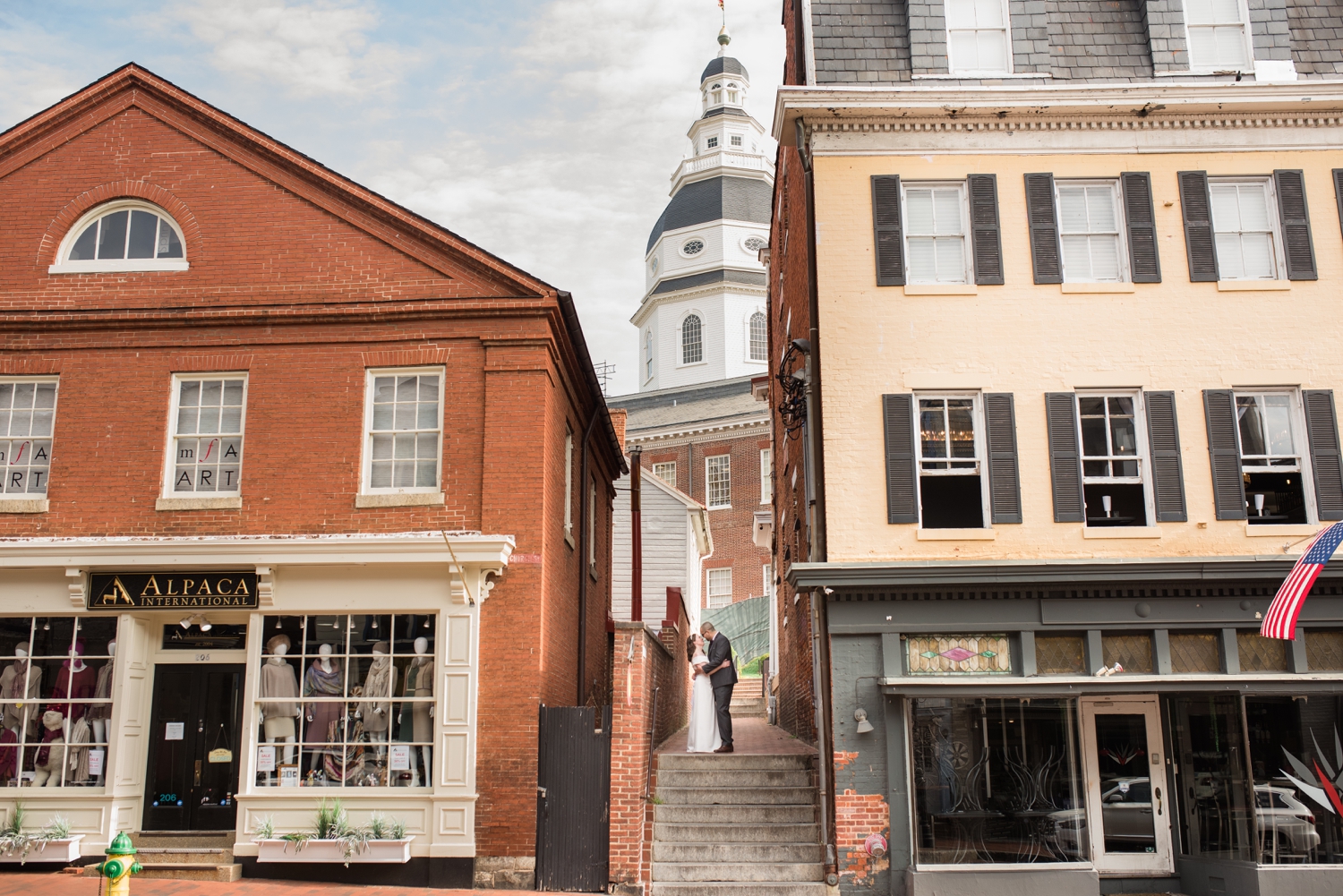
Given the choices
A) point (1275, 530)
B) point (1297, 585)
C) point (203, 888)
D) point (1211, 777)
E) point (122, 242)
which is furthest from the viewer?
point (122, 242)

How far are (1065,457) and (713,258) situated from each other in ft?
149

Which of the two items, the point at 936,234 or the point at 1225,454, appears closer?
the point at 1225,454

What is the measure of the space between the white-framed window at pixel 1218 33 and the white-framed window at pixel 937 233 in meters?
4.06

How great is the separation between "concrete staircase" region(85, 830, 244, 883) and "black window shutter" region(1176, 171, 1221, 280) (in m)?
13.5

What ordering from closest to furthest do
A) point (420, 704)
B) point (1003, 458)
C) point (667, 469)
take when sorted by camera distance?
point (420, 704) < point (1003, 458) < point (667, 469)

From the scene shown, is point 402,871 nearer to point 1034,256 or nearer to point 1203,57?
point 1034,256

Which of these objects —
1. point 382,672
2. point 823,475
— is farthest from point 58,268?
point 823,475

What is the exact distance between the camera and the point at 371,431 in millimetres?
14641

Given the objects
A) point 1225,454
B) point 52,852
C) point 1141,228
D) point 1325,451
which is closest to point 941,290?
point 1141,228

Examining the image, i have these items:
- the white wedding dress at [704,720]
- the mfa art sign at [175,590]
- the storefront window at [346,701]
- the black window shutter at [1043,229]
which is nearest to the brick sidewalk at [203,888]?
the storefront window at [346,701]

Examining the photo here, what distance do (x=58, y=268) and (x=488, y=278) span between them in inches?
230

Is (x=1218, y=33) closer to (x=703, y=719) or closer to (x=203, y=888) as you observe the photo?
(x=703, y=719)

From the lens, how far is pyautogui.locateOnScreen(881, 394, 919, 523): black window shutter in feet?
45.9

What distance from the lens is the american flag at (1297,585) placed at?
40.0 feet
